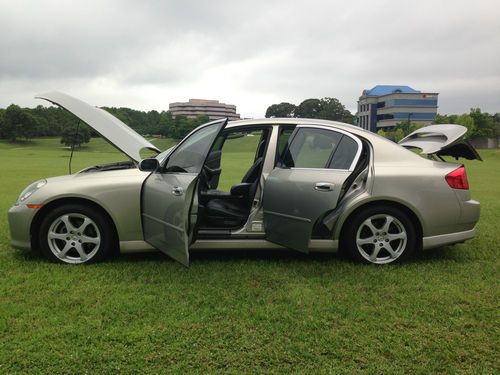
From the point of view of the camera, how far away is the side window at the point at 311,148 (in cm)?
418

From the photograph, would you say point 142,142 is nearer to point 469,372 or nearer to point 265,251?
point 265,251

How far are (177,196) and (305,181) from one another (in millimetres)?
1234

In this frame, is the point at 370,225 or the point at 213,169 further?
the point at 213,169

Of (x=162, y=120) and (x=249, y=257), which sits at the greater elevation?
(x=162, y=120)

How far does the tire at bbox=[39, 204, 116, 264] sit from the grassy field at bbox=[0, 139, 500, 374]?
15cm

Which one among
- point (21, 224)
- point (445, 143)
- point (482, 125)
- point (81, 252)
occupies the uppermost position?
point (482, 125)

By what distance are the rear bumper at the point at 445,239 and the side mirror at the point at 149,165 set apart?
2.83 meters

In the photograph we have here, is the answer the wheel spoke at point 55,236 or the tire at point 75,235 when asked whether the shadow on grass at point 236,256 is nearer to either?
the tire at point 75,235

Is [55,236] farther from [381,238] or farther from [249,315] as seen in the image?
[381,238]

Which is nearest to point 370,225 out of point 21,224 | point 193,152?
point 193,152

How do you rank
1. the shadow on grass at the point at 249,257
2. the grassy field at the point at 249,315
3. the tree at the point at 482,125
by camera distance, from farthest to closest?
the tree at the point at 482,125 < the shadow on grass at the point at 249,257 < the grassy field at the point at 249,315

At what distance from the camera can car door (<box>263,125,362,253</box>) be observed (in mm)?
3973

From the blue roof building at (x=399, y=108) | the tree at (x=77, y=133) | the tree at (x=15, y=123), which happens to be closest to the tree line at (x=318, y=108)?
the blue roof building at (x=399, y=108)

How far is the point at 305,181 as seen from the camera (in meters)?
4.05
